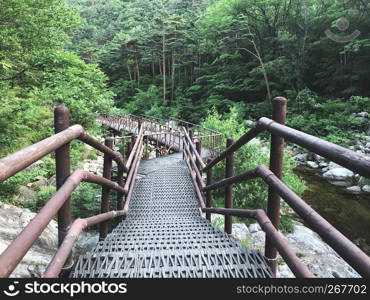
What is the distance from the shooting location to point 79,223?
1.53m

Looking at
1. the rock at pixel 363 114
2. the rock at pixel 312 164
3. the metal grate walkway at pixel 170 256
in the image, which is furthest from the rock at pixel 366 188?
the metal grate walkway at pixel 170 256

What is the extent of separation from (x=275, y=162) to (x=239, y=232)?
173 inches

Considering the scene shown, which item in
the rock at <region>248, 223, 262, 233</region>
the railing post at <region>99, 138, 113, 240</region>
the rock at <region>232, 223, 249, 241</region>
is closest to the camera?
the railing post at <region>99, 138, 113, 240</region>

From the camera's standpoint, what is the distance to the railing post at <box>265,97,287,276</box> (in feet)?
5.15

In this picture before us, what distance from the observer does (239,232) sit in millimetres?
5656

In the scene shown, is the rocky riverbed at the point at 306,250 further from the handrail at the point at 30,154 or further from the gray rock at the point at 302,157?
the gray rock at the point at 302,157

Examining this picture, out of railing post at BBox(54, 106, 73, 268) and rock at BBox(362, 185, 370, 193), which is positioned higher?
railing post at BBox(54, 106, 73, 268)

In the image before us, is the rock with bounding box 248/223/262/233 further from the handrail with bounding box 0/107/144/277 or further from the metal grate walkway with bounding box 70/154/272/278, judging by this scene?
the handrail with bounding box 0/107/144/277

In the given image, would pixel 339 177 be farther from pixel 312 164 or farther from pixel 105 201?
pixel 105 201

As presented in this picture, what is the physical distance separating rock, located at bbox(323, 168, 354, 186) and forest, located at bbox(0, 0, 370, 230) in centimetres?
314

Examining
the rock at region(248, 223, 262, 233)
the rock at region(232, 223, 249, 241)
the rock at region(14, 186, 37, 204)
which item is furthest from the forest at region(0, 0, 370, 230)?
the rock at region(232, 223, 249, 241)

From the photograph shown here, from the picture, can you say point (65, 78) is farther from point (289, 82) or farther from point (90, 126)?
point (289, 82)

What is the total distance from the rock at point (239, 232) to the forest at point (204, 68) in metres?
1.37

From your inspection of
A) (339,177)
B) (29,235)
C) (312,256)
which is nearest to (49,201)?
(29,235)
